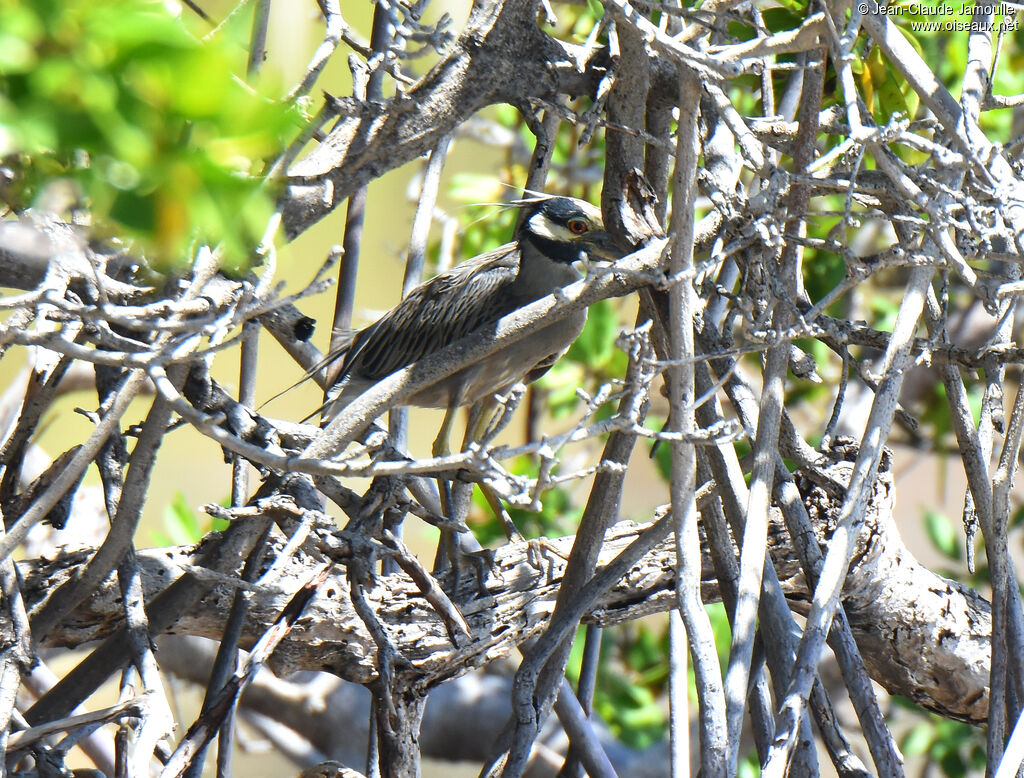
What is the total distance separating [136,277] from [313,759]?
1.78 metres

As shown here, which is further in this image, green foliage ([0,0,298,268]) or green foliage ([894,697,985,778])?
green foliage ([894,697,985,778])

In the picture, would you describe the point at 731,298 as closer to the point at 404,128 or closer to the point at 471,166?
the point at 404,128

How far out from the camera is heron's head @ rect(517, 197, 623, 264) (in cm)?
171

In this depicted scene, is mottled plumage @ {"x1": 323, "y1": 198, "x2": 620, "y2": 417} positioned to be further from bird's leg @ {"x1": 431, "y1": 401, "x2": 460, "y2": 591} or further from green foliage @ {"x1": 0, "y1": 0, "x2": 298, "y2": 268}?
green foliage @ {"x1": 0, "y1": 0, "x2": 298, "y2": 268}

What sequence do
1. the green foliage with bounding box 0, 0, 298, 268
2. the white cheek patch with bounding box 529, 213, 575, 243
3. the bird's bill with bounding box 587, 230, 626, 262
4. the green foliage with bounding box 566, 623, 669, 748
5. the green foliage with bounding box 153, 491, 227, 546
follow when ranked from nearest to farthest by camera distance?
the green foliage with bounding box 0, 0, 298, 268
the bird's bill with bounding box 587, 230, 626, 262
the white cheek patch with bounding box 529, 213, 575, 243
the green foliage with bounding box 153, 491, 227, 546
the green foliage with bounding box 566, 623, 669, 748

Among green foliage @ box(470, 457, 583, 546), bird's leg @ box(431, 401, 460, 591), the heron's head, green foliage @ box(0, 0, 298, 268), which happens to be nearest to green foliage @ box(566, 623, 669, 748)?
green foliage @ box(470, 457, 583, 546)

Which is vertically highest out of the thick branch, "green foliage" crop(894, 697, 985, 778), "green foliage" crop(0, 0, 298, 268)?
"green foliage" crop(0, 0, 298, 268)

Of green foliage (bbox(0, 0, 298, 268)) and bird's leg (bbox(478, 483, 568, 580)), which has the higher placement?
green foliage (bbox(0, 0, 298, 268))

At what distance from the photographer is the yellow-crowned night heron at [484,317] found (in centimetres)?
177

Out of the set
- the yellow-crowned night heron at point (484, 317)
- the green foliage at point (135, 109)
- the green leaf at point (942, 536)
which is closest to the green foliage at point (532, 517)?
the yellow-crowned night heron at point (484, 317)

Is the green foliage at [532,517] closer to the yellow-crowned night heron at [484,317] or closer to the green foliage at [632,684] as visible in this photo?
the green foliage at [632,684]

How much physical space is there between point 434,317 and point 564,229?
0.98ft

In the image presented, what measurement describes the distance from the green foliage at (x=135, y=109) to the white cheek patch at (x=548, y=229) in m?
1.32

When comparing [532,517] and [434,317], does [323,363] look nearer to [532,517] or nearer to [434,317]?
[434,317]
